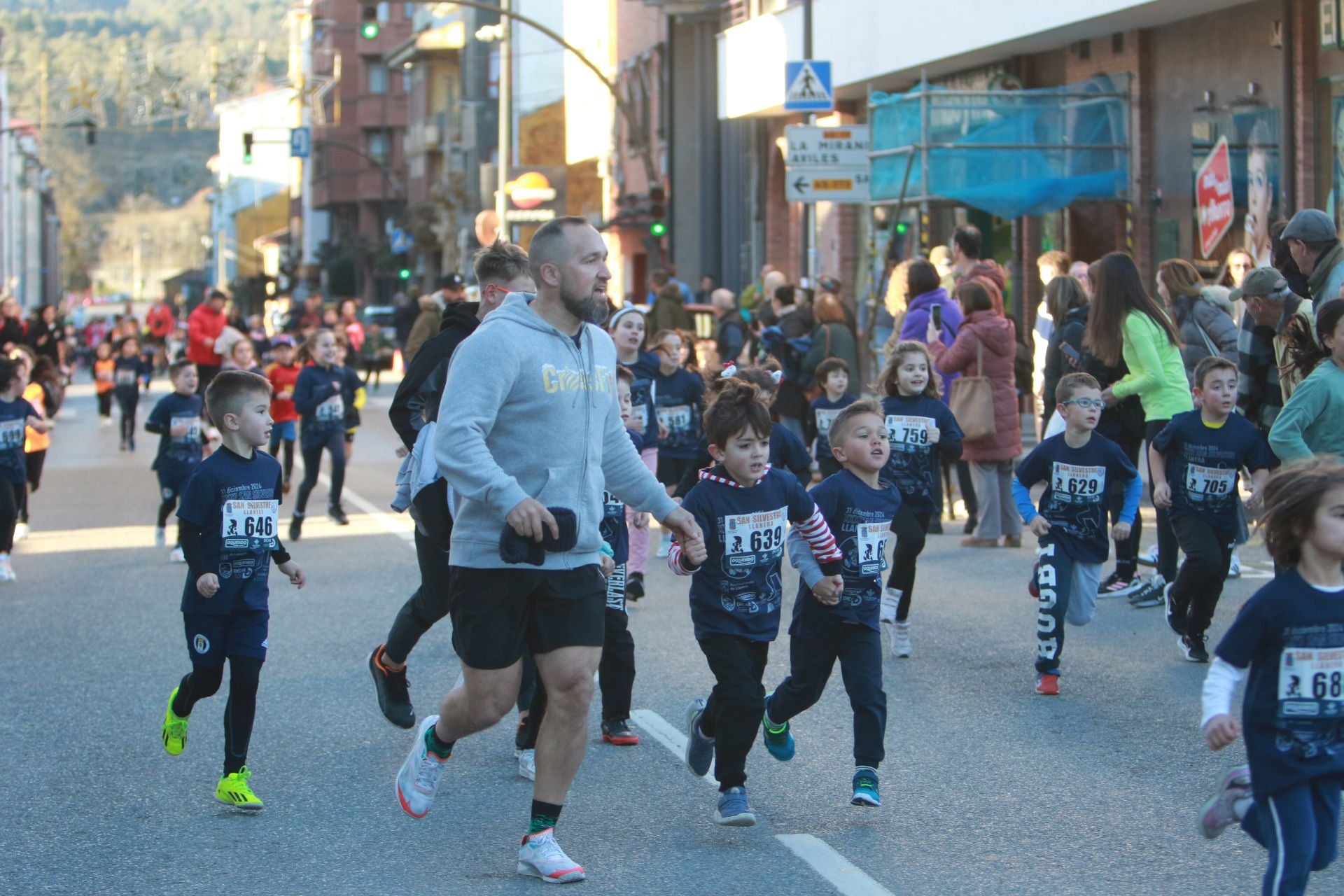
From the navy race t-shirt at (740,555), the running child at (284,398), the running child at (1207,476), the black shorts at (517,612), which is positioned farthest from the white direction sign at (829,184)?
the black shorts at (517,612)

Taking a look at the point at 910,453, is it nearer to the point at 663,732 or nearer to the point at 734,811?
the point at 663,732

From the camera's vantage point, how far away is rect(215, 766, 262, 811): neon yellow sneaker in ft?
20.4

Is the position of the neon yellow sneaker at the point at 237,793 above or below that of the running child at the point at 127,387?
below

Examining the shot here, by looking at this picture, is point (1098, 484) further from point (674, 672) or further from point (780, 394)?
point (780, 394)

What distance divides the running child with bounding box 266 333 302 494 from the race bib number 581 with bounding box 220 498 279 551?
9.47 meters

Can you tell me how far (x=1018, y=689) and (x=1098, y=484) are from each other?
1.01 meters

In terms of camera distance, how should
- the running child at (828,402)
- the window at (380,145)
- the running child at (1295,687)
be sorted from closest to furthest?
the running child at (1295,687), the running child at (828,402), the window at (380,145)

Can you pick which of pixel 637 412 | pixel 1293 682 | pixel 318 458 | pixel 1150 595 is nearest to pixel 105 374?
pixel 318 458

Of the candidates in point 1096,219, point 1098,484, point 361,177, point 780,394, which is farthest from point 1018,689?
point 361,177

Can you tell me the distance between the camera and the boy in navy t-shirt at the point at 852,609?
6.11 metres

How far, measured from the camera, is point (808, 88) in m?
19.8

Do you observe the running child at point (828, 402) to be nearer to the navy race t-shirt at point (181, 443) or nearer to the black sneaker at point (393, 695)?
the black sneaker at point (393, 695)

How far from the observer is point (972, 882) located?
5320mm

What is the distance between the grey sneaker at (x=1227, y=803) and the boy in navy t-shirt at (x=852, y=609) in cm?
158
